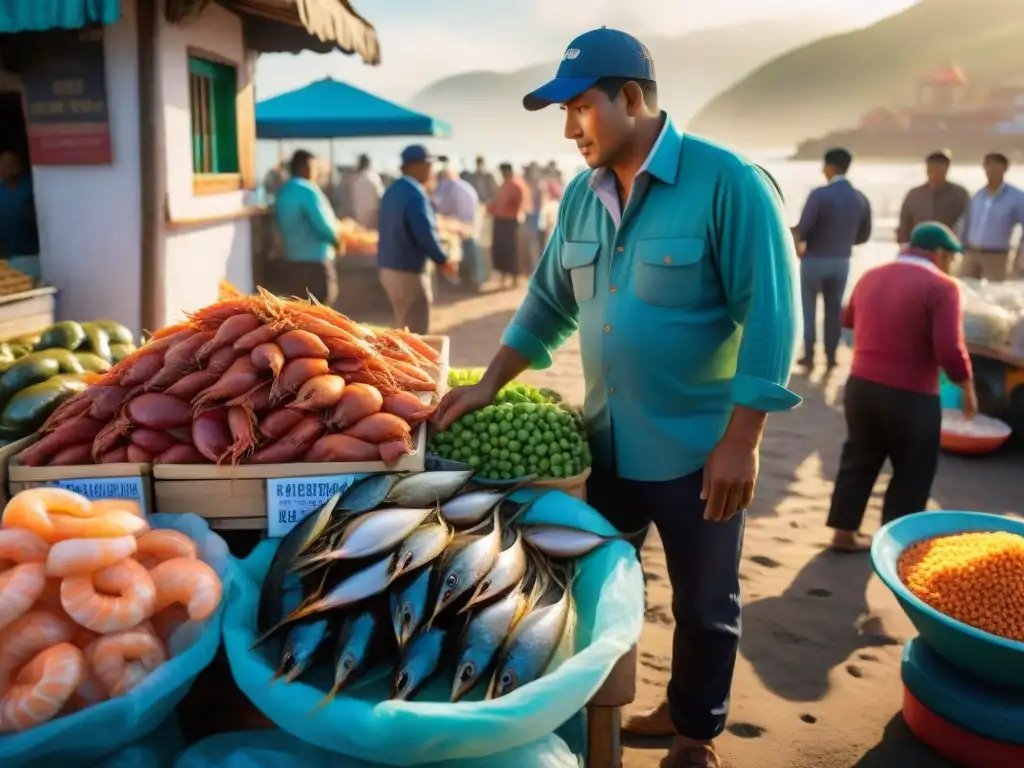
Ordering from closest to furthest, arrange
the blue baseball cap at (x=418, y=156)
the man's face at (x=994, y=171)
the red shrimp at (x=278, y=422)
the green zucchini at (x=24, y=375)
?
the red shrimp at (x=278, y=422) < the green zucchini at (x=24, y=375) < the blue baseball cap at (x=418, y=156) < the man's face at (x=994, y=171)

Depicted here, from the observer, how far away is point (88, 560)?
1.64 m

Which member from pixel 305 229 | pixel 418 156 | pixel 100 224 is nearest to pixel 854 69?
pixel 305 229

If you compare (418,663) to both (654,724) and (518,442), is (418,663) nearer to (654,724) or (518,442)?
(518,442)

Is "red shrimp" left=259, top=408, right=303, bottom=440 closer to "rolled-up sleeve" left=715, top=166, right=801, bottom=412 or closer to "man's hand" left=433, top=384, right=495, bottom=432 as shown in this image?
"man's hand" left=433, top=384, right=495, bottom=432

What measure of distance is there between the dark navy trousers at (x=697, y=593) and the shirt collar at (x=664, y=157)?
821mm

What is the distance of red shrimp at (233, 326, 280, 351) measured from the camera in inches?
90.0

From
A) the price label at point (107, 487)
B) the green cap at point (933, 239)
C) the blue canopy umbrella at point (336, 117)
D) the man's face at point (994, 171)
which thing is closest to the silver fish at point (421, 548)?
the price label at point (107, 487)

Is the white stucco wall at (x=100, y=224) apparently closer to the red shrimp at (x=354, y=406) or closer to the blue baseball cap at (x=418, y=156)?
the blue baseball cap at (x=418, y=156)

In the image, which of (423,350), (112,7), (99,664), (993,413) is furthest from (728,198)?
(993,413)

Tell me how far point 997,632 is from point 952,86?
105 meters

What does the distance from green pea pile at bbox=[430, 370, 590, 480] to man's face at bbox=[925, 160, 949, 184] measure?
280 inches

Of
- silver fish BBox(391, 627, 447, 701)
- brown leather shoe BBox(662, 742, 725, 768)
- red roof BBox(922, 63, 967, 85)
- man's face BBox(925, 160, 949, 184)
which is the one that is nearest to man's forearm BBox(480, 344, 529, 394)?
silver fish BBox(391, 627, 447, 701)

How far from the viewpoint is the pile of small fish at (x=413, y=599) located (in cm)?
165

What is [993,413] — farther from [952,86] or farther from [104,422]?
[952,86]
